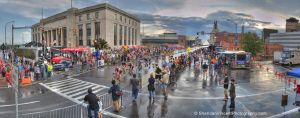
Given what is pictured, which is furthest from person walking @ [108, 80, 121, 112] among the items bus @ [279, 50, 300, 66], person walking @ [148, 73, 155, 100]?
bus @ [279, 50, 300, 66]

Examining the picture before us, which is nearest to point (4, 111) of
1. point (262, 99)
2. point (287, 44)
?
point (262, 99)

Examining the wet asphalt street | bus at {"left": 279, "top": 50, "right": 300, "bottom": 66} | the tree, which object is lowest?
the wet asphalt street

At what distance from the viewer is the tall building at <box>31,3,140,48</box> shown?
200 feet

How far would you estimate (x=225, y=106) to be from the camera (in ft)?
32.7

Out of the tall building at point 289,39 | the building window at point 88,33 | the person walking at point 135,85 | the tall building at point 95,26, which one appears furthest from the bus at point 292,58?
the tall building at point 289,39

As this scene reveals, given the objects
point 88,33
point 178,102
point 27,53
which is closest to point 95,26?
point 88,33

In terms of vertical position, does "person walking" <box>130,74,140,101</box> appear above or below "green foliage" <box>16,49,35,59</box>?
below

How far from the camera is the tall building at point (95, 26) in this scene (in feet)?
200

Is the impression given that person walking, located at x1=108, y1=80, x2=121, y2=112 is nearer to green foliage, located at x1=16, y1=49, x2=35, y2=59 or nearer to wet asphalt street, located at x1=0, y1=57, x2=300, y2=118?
wet asphalt street, located at x1=0, y1=57, x2=300, y2=118

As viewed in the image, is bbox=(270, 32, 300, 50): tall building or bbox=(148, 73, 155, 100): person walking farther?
bbox=(270, 32, 300, 50): tall building

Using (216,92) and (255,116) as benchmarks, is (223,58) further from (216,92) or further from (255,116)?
(255,116)

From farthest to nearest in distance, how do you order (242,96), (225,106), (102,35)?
(102,35) → (242,96) → (225,106)

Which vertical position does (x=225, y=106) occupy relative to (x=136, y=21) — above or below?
below

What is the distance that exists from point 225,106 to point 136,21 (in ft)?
272
